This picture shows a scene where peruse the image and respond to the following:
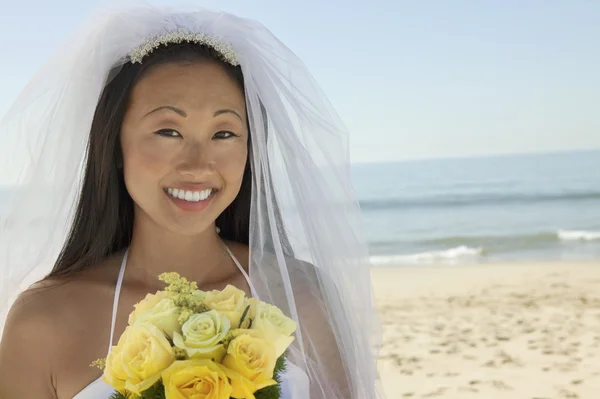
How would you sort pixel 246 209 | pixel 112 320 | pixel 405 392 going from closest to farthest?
pixel 112 320 → pixel 246 209 → pixel 405 392

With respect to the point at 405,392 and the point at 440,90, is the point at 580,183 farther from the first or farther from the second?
the point at 405,392

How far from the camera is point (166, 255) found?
2.72m

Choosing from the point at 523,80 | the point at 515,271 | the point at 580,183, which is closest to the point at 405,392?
the point at 515,271

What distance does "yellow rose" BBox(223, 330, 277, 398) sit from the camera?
1.62 m

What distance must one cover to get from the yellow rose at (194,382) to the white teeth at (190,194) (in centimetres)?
89

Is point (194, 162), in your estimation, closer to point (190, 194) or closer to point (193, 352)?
point (190, 194)

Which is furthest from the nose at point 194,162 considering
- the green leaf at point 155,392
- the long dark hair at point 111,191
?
the green leaf at point 155,392

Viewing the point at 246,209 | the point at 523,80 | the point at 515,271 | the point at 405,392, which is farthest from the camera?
the point at 523,80

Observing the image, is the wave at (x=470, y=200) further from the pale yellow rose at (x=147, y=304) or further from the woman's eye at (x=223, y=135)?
the pale yellow rose at (x=147, y=304)

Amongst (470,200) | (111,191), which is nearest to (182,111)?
(111,191)

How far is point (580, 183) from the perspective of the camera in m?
28.8

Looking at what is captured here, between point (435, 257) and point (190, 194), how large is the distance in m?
13.6

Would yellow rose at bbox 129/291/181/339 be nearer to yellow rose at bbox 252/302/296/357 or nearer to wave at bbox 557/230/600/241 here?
yellow rose at bbox 252/302/296/357

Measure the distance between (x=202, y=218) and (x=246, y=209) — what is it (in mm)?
484
